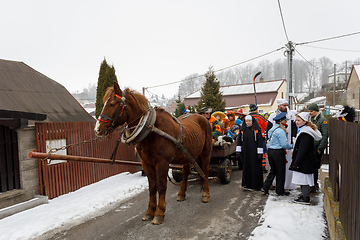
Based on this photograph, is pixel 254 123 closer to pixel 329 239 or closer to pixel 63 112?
pixel 329 239

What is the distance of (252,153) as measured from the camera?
5.90 m

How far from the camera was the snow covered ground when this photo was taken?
12.4 feet

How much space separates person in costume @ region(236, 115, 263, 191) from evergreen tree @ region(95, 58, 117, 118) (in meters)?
11.7

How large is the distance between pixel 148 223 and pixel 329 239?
2798 mm

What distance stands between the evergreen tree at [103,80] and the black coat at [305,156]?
13.0 m

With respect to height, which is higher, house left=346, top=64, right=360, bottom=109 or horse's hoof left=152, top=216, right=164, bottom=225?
house left=346, top=64, right=360, bottom=109

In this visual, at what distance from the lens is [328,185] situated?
4.51 m

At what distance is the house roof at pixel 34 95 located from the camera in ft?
22.1

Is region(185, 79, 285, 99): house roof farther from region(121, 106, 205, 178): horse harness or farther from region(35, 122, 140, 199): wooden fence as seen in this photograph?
region(121, 106, 205, 178): horse harness

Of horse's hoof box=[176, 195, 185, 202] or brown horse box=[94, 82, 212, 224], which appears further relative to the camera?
horse's hoof box=[176, 195, 185, 202]

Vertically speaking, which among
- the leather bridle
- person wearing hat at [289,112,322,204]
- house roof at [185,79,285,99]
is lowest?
person wearing hat at [289,112,322,204]

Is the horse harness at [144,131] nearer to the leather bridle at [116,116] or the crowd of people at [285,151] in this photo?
the leather bridle at [116,116]

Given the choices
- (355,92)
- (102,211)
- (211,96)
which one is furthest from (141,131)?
(355,92)

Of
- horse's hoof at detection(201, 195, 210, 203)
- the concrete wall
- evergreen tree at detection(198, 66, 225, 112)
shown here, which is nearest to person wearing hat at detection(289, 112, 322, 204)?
horse's hoof at detection(201, 195, 210, 203)
